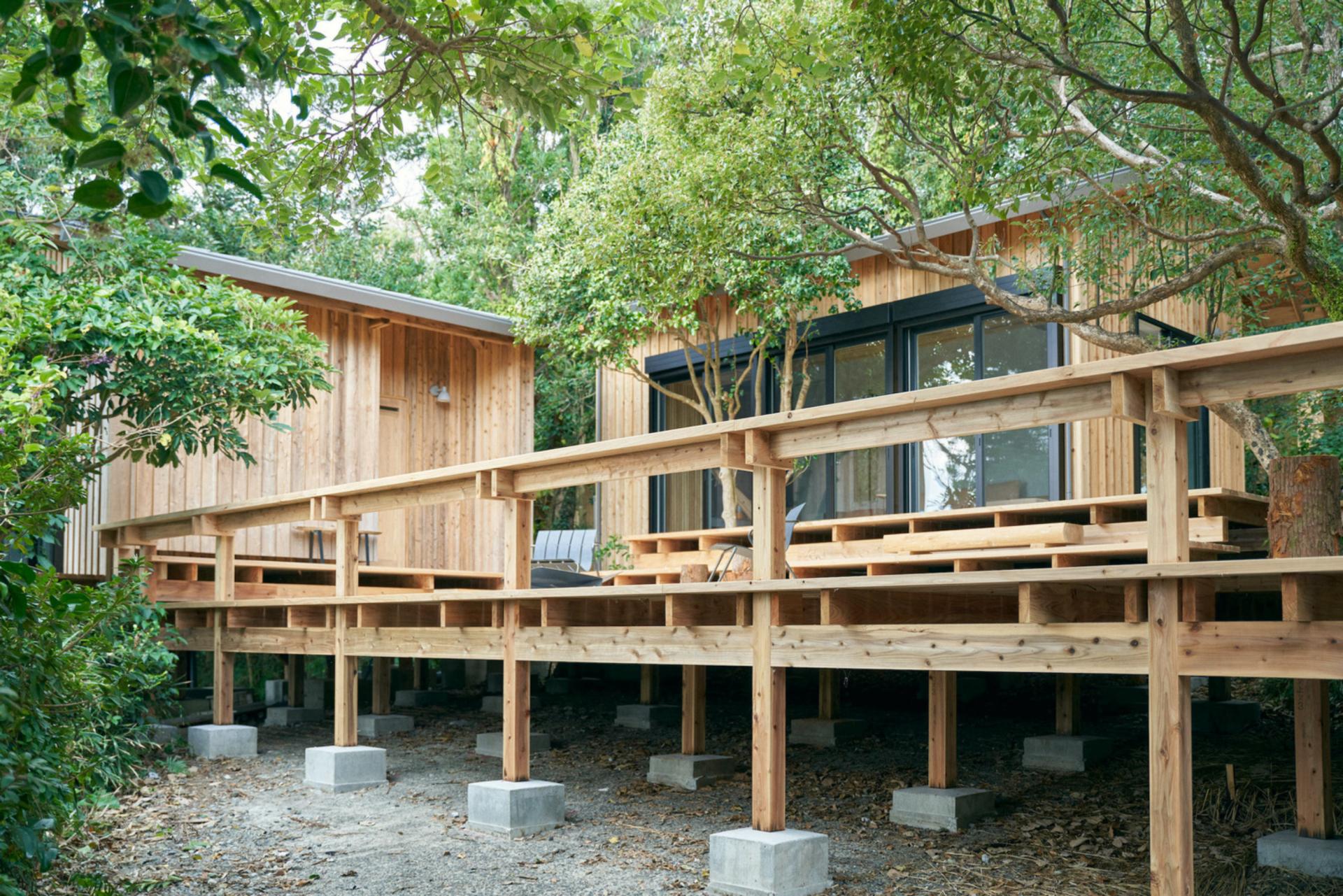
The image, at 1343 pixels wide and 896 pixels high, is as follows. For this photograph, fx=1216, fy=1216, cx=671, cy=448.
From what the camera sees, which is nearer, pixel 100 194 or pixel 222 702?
pixel 100 194

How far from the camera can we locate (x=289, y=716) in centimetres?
1133

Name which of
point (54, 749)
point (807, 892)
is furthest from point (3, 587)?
point (807, 892)

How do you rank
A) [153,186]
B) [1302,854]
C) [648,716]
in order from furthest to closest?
[648,716] < [1302,854] < [153,186]

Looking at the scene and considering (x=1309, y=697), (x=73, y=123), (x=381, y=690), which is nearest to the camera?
(x=73, y=123)

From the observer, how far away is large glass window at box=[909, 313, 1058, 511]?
10.3 metres

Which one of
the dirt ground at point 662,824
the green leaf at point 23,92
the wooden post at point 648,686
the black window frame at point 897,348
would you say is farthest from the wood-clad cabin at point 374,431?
the green leaf at point 23,92

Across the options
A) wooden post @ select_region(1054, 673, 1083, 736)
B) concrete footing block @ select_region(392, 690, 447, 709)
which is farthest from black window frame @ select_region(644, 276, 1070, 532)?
concrete footing block @ select_region(392, 690, 447, 709)

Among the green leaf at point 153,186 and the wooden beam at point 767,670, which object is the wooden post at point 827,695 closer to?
the wooden beam at point 767,670

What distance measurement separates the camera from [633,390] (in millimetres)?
13688

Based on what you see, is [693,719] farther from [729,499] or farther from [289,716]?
[289,716]

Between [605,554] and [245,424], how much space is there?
3840 mm

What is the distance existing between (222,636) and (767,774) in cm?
555

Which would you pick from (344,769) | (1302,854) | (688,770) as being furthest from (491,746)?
(1302,854)

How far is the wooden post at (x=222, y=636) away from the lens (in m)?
9.52
